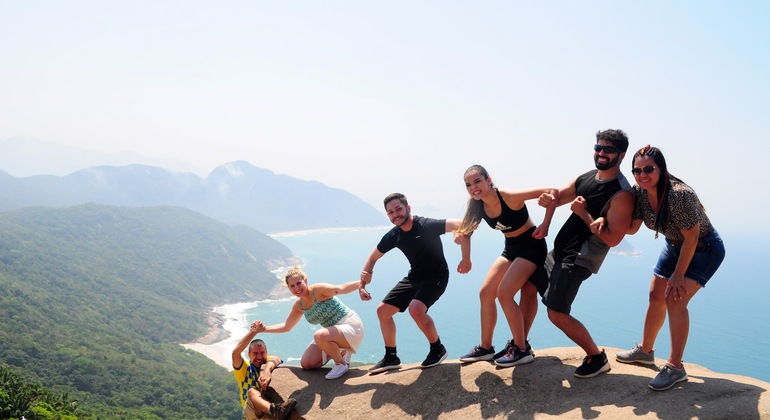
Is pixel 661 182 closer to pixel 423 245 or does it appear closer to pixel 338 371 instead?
pixel 423 245

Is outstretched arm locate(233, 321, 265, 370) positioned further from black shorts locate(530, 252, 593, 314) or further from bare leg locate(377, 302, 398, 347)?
black shorts locate(530, 252, 593, 314)

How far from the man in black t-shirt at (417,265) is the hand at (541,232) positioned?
3.58 feet

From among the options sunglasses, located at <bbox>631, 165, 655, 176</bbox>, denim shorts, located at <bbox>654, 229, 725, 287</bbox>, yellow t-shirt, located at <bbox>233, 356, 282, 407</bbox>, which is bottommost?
yellow t-shirt, located at <bbox>233, 356, 282, 407</bbox>

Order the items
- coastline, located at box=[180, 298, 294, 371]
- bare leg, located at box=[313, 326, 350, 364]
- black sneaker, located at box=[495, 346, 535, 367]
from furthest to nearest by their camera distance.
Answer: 1. coastline, located at box=[180, 298, 294, 371]
2. bare leg, located at box=[313, 326, 350, 364]
3. black sneaker, located at box=[495, 346, 535, 367]

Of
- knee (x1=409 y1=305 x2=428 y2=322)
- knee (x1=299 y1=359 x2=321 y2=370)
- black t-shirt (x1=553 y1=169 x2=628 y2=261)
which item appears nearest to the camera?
black t-shirt (x1=553 y1=169 x2=628 y2=261)

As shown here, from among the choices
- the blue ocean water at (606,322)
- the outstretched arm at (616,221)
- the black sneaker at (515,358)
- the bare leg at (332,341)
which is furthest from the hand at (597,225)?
the blue ocean water at (606,322)

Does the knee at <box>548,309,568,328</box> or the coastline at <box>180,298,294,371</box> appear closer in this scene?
the knee at <box>548,309,568,328</box>

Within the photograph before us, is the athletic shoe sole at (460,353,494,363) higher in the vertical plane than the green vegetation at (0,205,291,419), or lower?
higher

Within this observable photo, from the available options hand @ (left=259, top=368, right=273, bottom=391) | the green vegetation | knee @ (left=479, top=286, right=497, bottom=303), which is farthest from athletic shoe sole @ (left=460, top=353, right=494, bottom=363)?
the green vegetation

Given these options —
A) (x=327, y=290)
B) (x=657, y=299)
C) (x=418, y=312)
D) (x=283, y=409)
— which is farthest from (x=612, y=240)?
(x=283, y=409)

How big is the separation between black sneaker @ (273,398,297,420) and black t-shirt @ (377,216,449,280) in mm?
2133

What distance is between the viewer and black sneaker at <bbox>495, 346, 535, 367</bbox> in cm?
567

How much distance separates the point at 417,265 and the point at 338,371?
1.81 meters

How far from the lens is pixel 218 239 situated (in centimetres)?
18112
